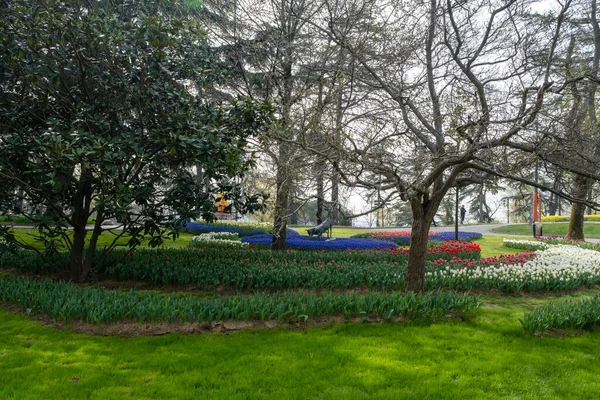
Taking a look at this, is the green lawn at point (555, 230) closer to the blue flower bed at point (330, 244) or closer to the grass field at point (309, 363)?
the blue flower bed at point (330, 244)

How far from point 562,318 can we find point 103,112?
25.4 feet

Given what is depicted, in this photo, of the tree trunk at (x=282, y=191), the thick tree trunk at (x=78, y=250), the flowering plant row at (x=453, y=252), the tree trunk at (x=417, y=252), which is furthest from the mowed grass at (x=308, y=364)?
the flowering plant row at (x=453, y=252)

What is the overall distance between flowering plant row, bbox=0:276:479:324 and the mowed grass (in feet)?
0.73

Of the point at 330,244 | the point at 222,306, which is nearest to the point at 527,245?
the point at 330,244

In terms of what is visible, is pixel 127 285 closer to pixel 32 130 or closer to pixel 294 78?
pixel 32 130

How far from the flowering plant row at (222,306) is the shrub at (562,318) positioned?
0.77m

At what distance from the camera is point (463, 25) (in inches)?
252

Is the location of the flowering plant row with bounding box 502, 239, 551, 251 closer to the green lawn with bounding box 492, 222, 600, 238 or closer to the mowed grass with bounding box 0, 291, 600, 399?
the green lawn with bounding box 492, 222, 600, 238

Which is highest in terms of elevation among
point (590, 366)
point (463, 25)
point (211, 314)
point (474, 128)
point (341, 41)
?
point (463, 25)

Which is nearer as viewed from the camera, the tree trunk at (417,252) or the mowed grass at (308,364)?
the mowed grass at (308,364)

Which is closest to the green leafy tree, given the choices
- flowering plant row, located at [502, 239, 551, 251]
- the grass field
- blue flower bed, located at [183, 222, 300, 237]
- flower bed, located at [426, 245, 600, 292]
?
the grass field

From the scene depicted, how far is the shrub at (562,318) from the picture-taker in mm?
4953

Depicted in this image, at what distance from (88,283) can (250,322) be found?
13.3 feet

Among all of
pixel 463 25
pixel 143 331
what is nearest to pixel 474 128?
pixel 463 25
